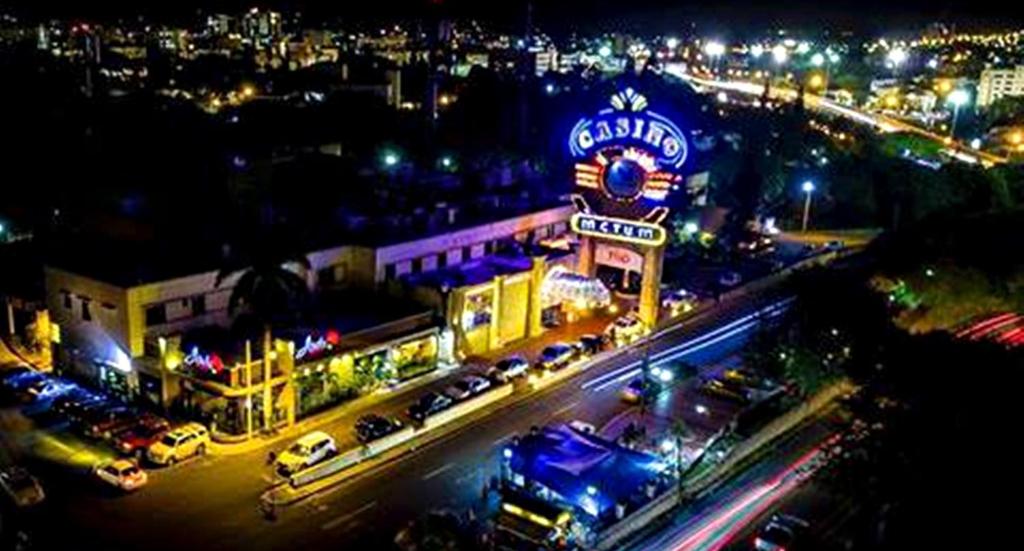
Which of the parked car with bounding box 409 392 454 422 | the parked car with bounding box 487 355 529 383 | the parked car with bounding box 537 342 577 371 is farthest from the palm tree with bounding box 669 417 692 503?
the parked car with bounding box 409 392 454 422

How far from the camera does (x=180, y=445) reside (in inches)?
1578

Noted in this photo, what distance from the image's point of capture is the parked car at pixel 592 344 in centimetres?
5500

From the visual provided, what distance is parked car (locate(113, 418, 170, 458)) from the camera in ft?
131

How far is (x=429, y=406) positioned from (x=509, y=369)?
6.95m

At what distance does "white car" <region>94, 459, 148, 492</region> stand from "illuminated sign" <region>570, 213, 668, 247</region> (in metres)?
31.4

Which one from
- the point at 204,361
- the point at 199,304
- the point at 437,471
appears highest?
the point at 199,304

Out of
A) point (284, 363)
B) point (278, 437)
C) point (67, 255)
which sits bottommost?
point (278, 437)

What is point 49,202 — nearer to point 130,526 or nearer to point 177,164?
point 177,164

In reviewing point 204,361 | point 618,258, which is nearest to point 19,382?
point 204,361

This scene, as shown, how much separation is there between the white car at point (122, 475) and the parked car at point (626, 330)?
2904 centimetres

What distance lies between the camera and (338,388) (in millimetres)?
46656

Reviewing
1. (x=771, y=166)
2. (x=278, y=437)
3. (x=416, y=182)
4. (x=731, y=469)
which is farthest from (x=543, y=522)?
(x=771, y=166)

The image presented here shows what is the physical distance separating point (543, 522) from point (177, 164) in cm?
6693

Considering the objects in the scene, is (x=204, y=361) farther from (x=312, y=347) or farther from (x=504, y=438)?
(x=504, y=438)
